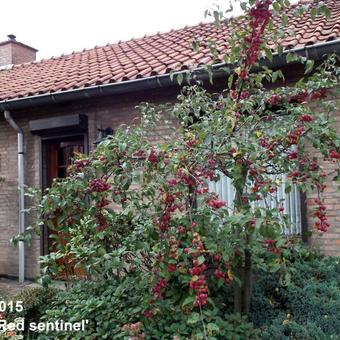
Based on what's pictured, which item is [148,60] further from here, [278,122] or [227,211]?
[227,211]

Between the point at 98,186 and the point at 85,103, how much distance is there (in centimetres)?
393

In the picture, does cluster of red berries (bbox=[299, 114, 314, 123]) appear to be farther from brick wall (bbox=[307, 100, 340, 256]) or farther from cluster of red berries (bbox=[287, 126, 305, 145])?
brick wall (bbox=[307, 100, 340, 256])

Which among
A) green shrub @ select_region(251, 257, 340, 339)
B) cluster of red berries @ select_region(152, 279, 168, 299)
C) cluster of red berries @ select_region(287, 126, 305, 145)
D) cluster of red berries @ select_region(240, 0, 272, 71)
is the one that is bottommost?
green shrub @ select_region(251, 257, 340, 339)

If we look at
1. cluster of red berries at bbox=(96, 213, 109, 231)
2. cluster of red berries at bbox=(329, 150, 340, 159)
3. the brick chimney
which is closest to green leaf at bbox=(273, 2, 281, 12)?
cluster of red berries at bbox=(329, 150, 340, 159)

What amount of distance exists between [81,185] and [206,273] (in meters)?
1.32

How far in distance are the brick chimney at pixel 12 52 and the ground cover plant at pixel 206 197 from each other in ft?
30.7

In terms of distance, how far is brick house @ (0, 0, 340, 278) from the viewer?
5375mm

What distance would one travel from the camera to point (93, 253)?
11.2ft

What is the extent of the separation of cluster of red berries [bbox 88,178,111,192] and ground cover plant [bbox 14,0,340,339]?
0.03 feet

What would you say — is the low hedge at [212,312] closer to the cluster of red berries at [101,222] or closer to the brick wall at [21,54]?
the cluster of red berries at [101,222]

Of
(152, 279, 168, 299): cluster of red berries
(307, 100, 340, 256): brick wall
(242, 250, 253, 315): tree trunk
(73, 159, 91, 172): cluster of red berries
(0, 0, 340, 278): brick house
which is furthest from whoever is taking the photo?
(0, 0, 340, 278): brick house

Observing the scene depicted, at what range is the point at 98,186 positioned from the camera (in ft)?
10.1

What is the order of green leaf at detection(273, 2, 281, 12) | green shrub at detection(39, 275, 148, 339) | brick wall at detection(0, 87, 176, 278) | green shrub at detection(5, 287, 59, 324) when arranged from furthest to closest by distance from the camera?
brick wall at detection(0, 87, 176, 278)
green shrub at detection(5, 287, 59, 324)
green shrub at detection(39, 275, 148, 339)
green leaf at detection(273, 2, 281, 12)

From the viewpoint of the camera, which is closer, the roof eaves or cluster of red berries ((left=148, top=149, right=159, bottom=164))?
cluster of red berries ((left=148, top=149, right=159, bottom=164))
